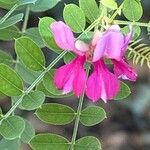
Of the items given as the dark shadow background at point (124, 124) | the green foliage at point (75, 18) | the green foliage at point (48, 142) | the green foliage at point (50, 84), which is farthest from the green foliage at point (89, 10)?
the dark shadow background at point (124, 124)

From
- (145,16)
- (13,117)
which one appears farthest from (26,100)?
(145,16)

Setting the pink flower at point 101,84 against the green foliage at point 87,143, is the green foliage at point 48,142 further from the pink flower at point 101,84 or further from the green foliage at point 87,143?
the pink flower at point 101,84

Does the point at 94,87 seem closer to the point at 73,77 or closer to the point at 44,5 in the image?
the point at 73,77

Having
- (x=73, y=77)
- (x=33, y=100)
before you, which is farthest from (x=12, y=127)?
(x=73, y=77)

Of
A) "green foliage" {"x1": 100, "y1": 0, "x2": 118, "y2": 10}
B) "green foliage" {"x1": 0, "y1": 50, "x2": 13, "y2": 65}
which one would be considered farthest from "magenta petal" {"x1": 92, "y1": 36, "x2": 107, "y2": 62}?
"green foliage" {"x1": 0, "y1": 50, "x2": 13, "y2": 65}

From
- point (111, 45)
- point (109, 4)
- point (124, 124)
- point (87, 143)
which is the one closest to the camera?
point (111, 45)

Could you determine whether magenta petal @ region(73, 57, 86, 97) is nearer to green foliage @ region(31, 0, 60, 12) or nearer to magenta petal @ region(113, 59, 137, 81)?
magenta petal @ region(113, 59, 137, 81)

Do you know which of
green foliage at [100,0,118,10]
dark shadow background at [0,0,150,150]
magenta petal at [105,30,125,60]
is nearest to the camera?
magenta petal at [105,30,125,60]
